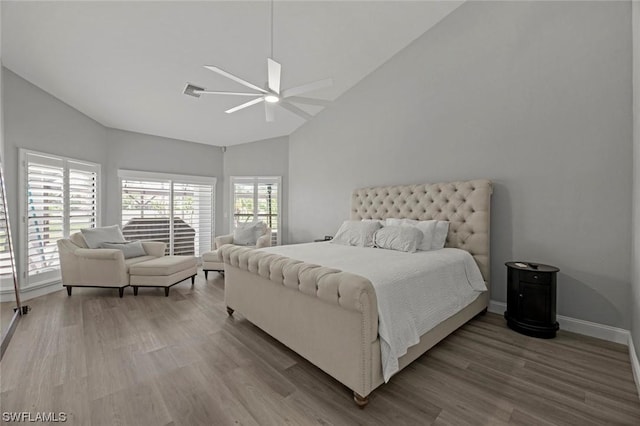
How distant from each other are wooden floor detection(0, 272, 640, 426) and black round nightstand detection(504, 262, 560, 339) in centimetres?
12

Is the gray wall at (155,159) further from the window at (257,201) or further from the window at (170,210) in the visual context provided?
the window at (257,201)

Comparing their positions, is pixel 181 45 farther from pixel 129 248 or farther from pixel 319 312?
pixel 319 312

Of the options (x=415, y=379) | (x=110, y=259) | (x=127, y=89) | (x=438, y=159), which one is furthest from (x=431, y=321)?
(x=127, y=89)

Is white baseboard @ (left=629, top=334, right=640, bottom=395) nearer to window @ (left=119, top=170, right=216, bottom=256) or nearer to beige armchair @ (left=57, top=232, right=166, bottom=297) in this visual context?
beige armchair @ (left=57, top=232, right=166, bottom=297)

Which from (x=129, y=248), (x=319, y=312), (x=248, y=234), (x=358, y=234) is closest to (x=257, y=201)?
(x=248, y=234)

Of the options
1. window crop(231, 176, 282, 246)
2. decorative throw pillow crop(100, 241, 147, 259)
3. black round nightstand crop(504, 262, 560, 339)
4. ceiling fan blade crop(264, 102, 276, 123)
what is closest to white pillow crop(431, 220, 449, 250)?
black round nightstand crop(504, 262, 560, 339)

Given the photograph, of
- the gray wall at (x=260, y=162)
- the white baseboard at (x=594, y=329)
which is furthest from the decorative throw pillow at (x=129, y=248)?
the white baseboard at (x=594, y=329)

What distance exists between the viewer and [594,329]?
2.67 m

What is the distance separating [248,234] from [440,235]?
3566mm

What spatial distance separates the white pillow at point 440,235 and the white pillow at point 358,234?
735mm

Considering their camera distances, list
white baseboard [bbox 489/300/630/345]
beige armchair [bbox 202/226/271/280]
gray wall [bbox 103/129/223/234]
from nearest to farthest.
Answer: white baseboard [bbox 489/300/630/345]
beige armchair [bbox 202/226/271/280]
gray wall [bbox 103/129/223/234]

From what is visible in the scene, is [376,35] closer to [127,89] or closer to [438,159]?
[438,159]

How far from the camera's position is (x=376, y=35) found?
12.3 feet

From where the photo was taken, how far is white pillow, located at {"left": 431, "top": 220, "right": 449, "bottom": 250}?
3305mm
